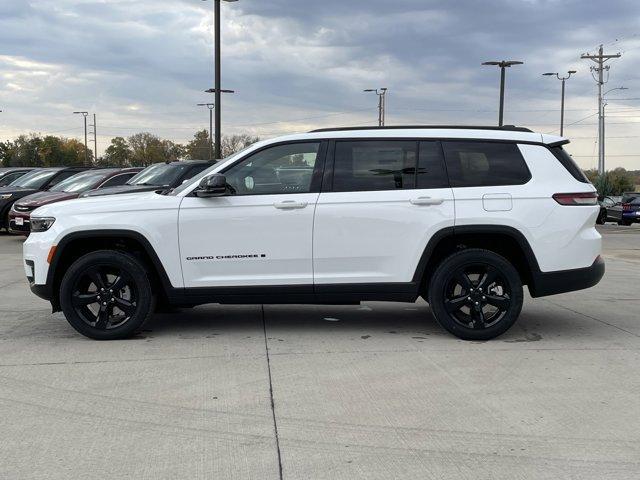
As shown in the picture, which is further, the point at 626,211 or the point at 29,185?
the point at 626,211

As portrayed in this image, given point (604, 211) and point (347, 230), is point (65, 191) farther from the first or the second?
point (604, 211)

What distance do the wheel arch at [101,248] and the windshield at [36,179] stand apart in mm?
12466

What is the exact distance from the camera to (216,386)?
469 cm

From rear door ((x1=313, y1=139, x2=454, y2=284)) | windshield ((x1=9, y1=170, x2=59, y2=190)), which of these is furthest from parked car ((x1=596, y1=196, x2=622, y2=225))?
rear door ((x1=313, y1=139, x2=454, y2=284))

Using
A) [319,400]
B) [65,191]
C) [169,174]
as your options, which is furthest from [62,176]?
[319,400]

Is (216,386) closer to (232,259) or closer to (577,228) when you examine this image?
(232,259)

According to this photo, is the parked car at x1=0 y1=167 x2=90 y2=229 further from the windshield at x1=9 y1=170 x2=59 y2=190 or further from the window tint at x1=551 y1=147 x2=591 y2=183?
the window tint at x1=551 y1=147 x2=591 y2=183

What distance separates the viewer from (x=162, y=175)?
42.5 feet

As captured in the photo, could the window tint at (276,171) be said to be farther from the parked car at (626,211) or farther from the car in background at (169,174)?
the parked car at (626,211)

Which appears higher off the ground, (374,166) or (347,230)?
(374,166)

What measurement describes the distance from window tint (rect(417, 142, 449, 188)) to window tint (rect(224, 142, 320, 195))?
95 cm

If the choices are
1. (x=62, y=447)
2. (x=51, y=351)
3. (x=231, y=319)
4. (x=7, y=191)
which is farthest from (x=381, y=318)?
(x=7, y=191)

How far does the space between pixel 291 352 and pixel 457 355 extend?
55.0 inches

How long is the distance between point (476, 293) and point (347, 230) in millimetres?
1295
